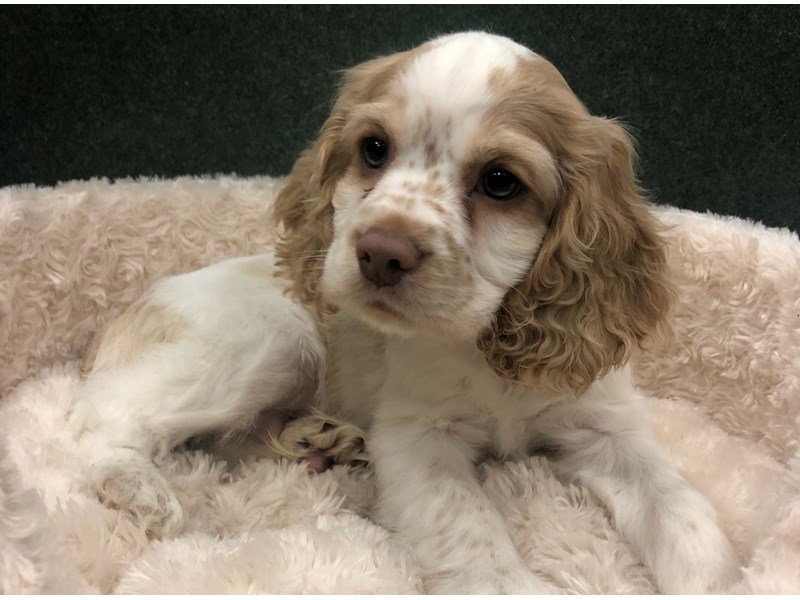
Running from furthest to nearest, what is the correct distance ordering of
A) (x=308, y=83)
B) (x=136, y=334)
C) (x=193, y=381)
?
(x=308, y=83)
(x=136, y=334)
(x=193, y=381)

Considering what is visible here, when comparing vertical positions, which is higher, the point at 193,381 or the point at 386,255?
the point at 386,255

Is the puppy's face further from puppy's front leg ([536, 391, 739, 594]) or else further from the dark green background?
the dark green background

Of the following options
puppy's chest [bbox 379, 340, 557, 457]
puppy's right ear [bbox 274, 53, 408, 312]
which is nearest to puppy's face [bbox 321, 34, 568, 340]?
puppy's right ear [bbox 274, 53, 408, 312]

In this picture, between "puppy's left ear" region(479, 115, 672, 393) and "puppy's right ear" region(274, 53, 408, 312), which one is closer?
"puppy's left ear" region(479, 115, 672, 393)

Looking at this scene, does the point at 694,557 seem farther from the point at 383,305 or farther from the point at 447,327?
the point at 383,305

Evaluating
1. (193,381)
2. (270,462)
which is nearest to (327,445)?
(270,462)

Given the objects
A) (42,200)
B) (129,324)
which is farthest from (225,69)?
(129,324)

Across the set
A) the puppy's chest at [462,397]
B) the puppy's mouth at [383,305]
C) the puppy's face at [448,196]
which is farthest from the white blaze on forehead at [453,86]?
the puppy's chest at [462,397]

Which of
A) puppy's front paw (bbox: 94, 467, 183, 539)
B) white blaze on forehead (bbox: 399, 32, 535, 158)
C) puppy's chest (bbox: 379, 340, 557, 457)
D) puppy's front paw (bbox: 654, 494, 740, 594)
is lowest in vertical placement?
puppy's front paw (bbox: 94, 467, 183, 539)
